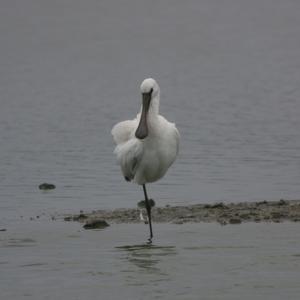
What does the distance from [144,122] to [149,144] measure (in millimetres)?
343

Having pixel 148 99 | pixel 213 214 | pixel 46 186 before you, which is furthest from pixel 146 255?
pixel 46 186

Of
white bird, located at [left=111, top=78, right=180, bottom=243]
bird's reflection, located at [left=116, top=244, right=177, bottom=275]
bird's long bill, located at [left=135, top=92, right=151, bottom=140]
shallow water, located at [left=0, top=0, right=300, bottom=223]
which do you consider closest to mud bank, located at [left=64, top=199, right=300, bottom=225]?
white bird, located at [left=111, top=78, right=180, bottom=243]

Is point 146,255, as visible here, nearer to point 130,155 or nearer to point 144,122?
point 144,122

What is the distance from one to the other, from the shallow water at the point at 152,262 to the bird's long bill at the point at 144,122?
99 centimetres

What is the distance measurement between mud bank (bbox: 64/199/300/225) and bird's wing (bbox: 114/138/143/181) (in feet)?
1.78

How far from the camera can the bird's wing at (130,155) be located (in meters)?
12.6

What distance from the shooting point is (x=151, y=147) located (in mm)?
12625

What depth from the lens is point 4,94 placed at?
2800 cm

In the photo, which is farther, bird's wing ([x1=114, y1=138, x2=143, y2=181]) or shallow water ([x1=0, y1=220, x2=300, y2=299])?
bird's wing ([x1=114, y1=138, x2=143, y2=181])

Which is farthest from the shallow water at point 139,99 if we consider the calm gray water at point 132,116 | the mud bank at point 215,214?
the mud bank at point 215,214

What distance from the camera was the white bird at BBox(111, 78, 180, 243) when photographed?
12531mm

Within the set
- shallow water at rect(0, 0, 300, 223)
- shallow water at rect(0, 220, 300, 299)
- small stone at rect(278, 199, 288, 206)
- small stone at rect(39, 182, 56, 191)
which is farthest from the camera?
shallow water at rect(0, 0, 300, 223)

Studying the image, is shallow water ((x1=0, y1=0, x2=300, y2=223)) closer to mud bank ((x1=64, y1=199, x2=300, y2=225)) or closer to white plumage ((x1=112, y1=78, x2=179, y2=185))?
mud bank ((x1=64, y1=199, x2=300, y2=225))

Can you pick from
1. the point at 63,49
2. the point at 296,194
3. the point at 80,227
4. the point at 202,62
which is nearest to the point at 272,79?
the point at 202,62
